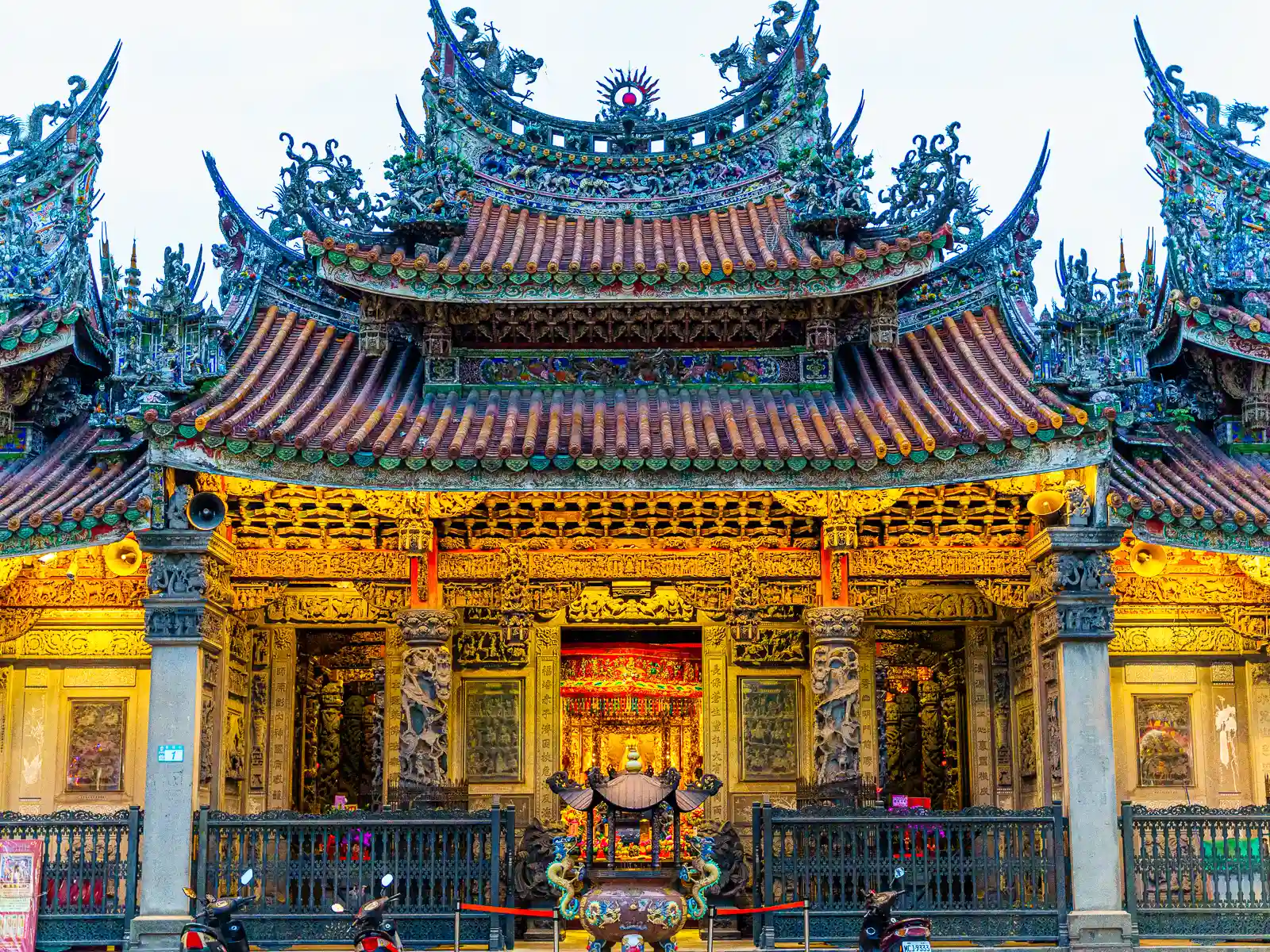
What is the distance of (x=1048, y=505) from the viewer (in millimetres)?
14797

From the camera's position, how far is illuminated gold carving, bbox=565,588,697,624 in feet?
58.2

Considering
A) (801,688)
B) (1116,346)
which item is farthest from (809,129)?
(801,688)

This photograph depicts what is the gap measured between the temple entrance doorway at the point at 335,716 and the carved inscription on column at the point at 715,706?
13.0ft

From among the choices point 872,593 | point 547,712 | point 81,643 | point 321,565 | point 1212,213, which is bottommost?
point 547,712

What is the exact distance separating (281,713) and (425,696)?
10.5ft

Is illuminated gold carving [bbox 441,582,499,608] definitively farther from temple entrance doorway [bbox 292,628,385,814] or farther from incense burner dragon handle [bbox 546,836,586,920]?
incense burner dragon handle [bbox 546,836,586,920]

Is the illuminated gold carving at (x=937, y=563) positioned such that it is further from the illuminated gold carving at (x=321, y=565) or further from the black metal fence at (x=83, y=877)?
the black metal fence at (x=83, y=877)

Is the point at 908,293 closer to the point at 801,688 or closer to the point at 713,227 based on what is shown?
the point at 713,227

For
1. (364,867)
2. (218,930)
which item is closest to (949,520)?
(364,867)

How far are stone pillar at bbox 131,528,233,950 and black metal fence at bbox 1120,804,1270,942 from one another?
8.59 m

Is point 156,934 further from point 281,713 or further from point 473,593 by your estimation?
point 473,593

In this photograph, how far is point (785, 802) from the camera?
17.1m

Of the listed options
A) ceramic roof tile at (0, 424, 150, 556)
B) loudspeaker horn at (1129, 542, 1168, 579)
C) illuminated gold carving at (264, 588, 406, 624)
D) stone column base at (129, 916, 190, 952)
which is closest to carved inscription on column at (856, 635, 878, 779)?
loudspeaker horn at (1129, 542, 1168, 579)

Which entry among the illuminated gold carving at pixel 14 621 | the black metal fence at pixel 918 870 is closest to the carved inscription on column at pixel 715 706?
the black metal fence at pixel 918 870
